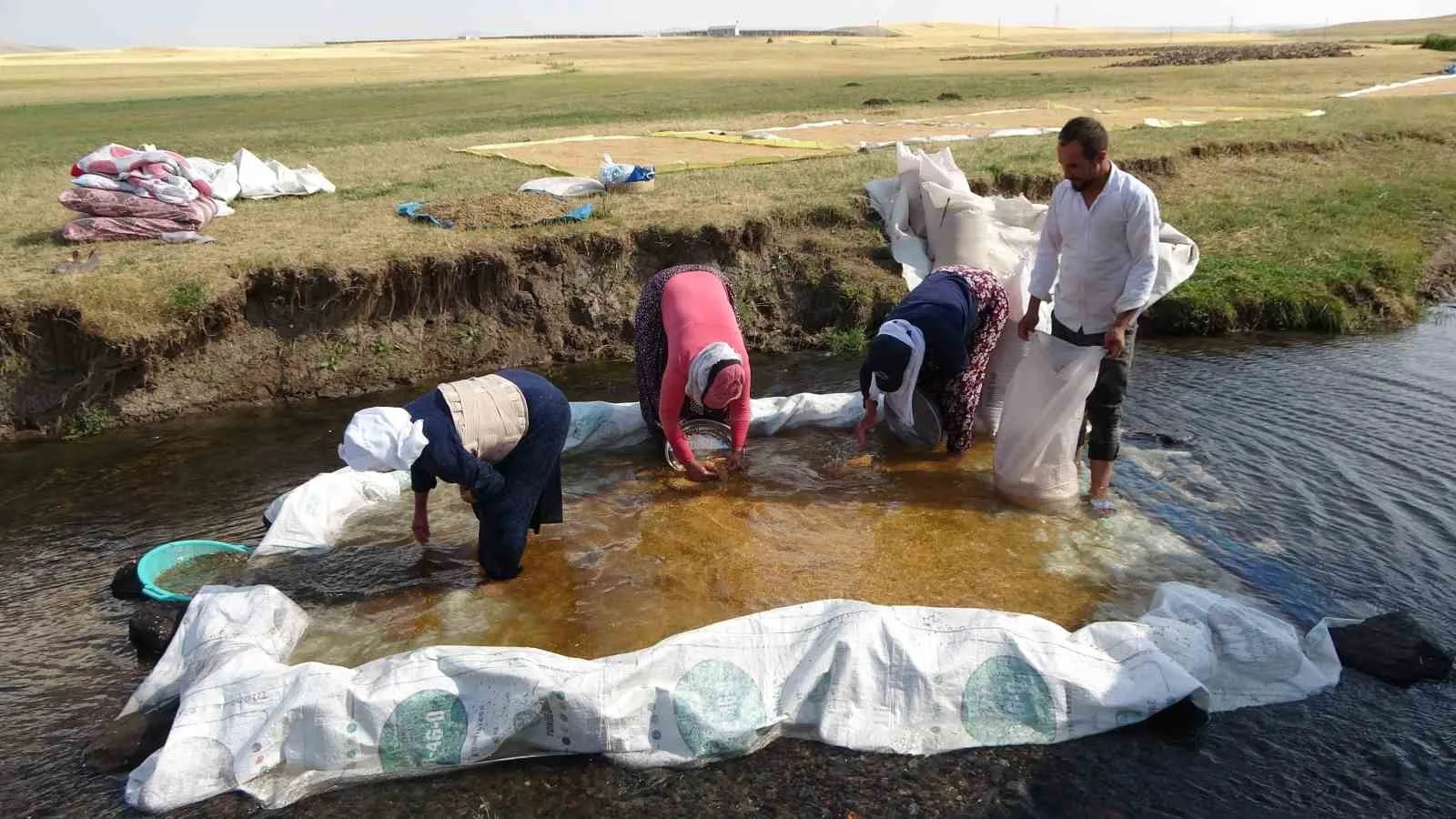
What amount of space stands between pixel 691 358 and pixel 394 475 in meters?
1.81

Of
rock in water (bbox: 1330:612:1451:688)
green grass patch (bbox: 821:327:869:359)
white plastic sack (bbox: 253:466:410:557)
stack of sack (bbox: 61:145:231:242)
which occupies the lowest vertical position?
rock in water (bbox: 1330:612:1451:688)

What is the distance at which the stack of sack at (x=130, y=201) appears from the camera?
26.0ft

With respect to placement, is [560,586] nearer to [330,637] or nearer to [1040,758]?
[330,637]

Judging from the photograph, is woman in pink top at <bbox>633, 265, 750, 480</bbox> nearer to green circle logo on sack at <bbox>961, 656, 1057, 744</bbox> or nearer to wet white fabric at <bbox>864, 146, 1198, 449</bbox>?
wet white fabric at <bbox>864, 146, 1198, 449</bbox>

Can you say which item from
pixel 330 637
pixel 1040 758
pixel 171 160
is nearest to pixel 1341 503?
pixel 1040 758

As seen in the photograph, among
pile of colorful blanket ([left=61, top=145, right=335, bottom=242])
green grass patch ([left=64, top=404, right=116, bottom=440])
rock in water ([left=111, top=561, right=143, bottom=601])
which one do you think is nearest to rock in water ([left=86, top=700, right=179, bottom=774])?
rock in water ([left=111, top=561, right=143, bottom=601])

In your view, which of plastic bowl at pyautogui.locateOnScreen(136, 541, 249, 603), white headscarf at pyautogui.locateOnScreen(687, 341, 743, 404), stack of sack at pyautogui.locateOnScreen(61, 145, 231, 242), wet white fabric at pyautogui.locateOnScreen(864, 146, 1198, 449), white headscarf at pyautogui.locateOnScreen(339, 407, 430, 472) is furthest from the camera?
stack of sack at pyautogui.locateOnScreen(61, 145, 231, 242)

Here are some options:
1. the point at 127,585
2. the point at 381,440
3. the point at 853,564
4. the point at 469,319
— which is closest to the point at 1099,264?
the point at 853,564

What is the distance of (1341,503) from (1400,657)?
4.91 ft

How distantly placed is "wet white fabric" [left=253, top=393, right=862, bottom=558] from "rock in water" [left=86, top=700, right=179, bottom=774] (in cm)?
110

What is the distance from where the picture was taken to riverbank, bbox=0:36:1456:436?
648cm

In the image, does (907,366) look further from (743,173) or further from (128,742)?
(743,173)

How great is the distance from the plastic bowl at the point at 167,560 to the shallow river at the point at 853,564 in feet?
0.75

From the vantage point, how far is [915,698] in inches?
125
